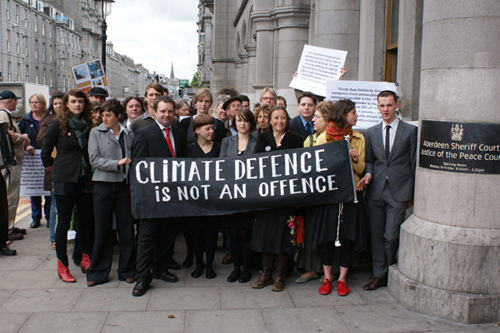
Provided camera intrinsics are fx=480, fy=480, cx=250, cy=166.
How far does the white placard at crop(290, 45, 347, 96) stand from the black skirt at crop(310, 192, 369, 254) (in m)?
2.11

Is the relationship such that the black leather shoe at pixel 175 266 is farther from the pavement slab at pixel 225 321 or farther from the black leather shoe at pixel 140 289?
the pavement slab at pixel 225 321

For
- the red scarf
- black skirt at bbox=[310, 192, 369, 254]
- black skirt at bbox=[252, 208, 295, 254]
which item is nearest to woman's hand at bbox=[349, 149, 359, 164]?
the red scarf

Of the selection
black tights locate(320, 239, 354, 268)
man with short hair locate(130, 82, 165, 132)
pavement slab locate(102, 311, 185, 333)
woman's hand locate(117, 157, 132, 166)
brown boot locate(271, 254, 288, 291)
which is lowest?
pavement slab locate(102, 311, 185, 333)

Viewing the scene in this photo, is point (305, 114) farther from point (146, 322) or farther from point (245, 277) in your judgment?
point (146, 322)

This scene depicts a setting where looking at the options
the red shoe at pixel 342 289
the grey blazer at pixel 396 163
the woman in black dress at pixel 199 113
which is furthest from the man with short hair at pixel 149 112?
the red shoe at pixel 342 289

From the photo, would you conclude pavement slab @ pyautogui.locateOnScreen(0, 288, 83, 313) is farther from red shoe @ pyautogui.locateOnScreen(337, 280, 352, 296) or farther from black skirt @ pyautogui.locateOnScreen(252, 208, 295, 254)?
red shoe @ pyautogui.locateOnScreen(337, 280, 352, 296)

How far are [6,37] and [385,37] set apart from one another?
58391 millimetres

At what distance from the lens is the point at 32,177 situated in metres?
7.93

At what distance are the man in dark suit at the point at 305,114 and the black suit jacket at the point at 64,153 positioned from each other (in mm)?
2811

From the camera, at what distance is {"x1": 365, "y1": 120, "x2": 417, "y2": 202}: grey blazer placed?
5258 millimetres

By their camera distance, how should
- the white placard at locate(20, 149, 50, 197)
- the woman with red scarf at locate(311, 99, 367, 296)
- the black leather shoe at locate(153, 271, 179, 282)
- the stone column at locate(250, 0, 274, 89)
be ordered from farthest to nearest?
the stone column at locate(250, 0, 274, 89), the white placard at locate(20, 149, 50, 197), the black leather shoe at locate(153, 271, 179, 282), the woman with red scarf at locate(311, 99, 367, 296)

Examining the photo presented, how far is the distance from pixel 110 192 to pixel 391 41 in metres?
4.72

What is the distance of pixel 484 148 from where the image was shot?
4473mm

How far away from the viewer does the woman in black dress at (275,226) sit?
5387 mm
